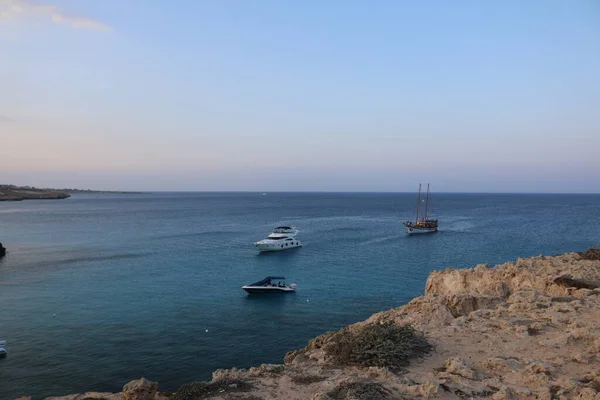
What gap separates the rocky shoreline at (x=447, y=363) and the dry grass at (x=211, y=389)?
0.07 ft

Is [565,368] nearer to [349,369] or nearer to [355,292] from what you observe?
[349,369]

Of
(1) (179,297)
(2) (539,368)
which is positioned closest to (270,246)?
(1) (179,297)

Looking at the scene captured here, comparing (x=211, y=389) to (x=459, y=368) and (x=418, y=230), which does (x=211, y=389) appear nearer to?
(x=459, y=368)

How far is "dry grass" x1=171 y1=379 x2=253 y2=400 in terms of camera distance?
843cm

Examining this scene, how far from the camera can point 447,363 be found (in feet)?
31.7

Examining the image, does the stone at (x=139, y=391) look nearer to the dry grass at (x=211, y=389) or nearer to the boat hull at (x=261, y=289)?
the dry grass at (x=211, y=389)

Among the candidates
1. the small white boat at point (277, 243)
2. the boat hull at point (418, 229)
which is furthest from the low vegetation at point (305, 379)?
the boat hull at point (418, 229)

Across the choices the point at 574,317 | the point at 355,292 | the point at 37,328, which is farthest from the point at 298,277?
the point at 574,317

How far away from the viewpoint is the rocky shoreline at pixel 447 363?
8.27 meters

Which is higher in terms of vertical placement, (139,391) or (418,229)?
(139,391)

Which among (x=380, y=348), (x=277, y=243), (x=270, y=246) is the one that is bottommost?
(x=270, y=246)

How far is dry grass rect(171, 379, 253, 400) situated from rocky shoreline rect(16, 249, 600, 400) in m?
0.02

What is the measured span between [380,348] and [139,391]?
606 centimetres

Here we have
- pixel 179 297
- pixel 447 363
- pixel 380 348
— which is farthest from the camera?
pixel 179 297
